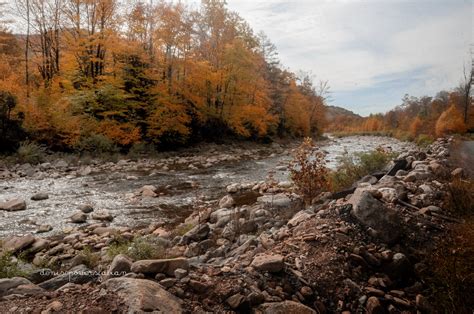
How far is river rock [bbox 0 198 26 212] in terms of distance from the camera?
7.58m

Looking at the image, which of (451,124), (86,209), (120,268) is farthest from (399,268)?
(451,124)

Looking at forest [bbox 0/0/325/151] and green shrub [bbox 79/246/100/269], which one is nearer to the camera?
green shrub [bbox 79/246/100/269]

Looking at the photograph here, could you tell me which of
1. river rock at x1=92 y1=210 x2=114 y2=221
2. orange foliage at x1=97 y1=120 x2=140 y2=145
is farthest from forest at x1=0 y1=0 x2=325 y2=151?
river rock at x1=92 y1=210 x2=114 y2=221

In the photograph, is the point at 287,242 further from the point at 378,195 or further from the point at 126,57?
the point at 126,57

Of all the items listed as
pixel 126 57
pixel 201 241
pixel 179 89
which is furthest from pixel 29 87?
pixel 201 241

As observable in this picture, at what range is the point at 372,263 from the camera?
3365 millimetres

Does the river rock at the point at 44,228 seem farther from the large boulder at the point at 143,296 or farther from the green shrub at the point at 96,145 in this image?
the green shrub at the point at 96,145

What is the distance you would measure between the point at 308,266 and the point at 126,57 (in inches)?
746

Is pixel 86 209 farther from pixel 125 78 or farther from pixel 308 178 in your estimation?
pixel 125 78

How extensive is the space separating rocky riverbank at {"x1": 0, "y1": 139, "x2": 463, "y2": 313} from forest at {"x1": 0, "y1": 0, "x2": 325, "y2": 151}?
1288 centimetres

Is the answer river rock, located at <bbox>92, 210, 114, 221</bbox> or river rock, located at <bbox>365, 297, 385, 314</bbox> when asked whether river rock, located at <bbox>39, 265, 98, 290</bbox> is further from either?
river rock, located at <bbox>92, 210, 114, 221</bbox>

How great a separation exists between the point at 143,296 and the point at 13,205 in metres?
7.12

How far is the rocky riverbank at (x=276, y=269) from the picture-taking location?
8.12 feet

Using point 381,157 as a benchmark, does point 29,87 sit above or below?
above
